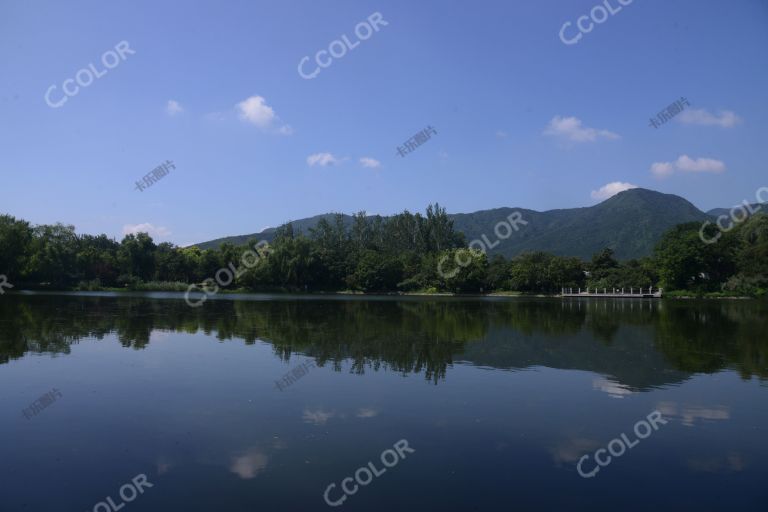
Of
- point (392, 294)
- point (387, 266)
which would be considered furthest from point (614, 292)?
point (387, 266)

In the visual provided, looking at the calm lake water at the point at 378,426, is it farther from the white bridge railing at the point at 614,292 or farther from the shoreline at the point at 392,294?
the white bridge railing at the point at 614,292

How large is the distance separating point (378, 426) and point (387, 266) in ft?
241

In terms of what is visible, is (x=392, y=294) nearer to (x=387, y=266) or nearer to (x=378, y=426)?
(x=387, y=266)

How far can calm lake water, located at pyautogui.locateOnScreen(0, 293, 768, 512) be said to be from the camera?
661 cm

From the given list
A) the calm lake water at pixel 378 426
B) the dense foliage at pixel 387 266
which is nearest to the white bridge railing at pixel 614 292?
the dense foliage at pixel 387 266

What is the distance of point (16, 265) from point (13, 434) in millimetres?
67723

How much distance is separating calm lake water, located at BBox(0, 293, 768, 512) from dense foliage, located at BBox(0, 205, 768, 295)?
55.5 meters

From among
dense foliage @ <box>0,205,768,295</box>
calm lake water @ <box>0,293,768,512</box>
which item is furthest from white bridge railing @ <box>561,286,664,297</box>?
calm lake water @ <box>0,293,768,512</box>

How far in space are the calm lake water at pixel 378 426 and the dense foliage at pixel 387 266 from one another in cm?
5549

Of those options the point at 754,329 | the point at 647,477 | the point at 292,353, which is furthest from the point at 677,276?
the point at 647,477

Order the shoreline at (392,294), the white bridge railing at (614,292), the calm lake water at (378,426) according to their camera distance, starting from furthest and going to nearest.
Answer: the white bridge railing at (614,292) < the shoreline at (392,294) < the calm lake water at (378,426)

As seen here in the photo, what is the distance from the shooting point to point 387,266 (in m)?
82.5

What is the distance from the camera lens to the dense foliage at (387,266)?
65938 mm

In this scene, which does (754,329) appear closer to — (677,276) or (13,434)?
(13,434)
